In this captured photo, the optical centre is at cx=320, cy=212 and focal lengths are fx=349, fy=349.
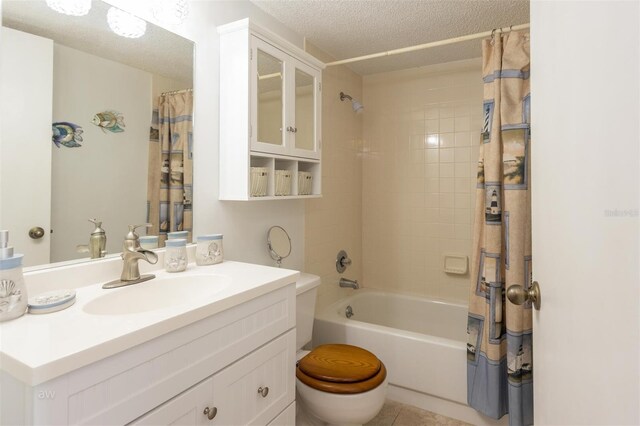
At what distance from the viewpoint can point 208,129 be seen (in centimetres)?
162

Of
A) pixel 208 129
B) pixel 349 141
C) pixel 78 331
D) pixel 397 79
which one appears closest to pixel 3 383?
pixel 78 331

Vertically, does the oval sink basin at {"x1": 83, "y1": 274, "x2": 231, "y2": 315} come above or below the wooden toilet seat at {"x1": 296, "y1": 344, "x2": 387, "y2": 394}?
above

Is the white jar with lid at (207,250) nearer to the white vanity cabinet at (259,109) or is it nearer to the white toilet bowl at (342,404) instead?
the white vanity cabinet at (259,109)

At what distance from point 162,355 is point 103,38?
3.68 feet

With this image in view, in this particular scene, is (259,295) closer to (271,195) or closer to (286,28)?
(271,195)

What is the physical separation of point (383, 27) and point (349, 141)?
0.92m

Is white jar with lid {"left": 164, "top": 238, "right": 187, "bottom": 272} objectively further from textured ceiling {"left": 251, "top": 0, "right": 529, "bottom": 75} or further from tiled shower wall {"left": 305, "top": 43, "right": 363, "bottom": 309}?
textured ceiling {"left": 251, "top": 0, "right": 529, "bottom": 75}

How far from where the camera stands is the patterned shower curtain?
166cm

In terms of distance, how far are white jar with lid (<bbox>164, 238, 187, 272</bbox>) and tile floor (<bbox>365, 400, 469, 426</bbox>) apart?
4.47ft

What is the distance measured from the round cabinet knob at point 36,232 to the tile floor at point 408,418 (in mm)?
1770

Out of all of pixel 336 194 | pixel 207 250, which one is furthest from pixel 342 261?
pixel 207 250

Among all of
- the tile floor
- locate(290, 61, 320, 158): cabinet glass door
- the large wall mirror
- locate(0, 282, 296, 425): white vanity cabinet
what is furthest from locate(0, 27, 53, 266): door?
the tile floor

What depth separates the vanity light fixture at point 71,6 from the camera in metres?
1.12

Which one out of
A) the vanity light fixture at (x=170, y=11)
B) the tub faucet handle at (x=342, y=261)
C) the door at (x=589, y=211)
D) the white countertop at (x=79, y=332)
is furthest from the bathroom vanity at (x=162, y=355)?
the tub faucet handle at (x=342, y=261)
